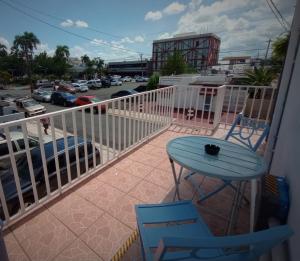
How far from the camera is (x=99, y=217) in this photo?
5.52ft

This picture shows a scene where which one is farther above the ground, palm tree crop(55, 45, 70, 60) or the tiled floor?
palm tree crop(55, 45, 70, 60)

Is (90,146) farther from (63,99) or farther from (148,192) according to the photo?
(63,99)

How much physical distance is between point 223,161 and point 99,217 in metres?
1.27

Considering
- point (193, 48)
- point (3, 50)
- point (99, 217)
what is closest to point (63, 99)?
point (99, 217)

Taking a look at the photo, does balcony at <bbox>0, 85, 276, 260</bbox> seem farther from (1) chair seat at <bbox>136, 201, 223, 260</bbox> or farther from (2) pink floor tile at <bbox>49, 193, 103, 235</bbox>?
(1) chair seat at <bbox>136, 201, 223, 260</bbox>

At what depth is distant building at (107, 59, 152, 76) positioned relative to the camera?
49844mm

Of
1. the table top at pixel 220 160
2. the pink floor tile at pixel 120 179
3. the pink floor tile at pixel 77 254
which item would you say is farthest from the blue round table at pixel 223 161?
the pink floor tile at pixel 77 254

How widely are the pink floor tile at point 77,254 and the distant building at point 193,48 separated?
4196cm

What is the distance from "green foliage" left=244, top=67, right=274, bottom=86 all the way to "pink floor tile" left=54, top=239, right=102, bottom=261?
260 inches

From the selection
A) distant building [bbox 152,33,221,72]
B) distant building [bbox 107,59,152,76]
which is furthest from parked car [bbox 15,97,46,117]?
distant building [bbox 107,59,152,76]

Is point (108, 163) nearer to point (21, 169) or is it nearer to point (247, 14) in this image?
point (21, 169)

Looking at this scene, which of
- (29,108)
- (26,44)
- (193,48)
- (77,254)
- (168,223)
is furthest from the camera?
(193,48)

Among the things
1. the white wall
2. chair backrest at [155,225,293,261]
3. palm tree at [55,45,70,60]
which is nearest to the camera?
chair backrest at [155,225,293,261]

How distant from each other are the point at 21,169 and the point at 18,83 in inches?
1744
